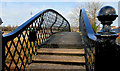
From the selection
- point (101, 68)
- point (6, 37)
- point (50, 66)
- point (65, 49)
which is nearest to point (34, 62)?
point (50, 66)

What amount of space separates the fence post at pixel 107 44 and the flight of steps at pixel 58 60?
1.33 m

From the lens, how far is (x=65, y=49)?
3350mm

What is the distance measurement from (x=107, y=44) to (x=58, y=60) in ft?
6.06

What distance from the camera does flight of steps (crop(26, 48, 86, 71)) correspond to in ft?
8.98

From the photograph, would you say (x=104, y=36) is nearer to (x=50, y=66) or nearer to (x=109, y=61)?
(x=109, y=61)

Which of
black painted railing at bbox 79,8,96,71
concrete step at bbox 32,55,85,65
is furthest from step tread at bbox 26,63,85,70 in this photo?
black painted railing at bbox 79,8,96,71

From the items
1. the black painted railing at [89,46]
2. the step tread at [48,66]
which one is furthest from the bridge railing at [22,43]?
the black painted railing at [89,46]

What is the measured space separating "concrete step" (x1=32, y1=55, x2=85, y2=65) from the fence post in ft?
4.79

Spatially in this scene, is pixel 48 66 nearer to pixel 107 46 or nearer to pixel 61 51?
pixel 61 51

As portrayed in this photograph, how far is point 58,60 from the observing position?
2.96m

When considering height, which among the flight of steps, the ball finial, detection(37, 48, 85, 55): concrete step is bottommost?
the flight of steps

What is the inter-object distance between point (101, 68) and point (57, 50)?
2012 mm

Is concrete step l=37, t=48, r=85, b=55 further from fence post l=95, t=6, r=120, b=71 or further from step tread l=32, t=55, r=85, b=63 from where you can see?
fence post l=95, t=6, r=120, b=71

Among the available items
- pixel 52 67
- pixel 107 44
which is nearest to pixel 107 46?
pixel 107 44
